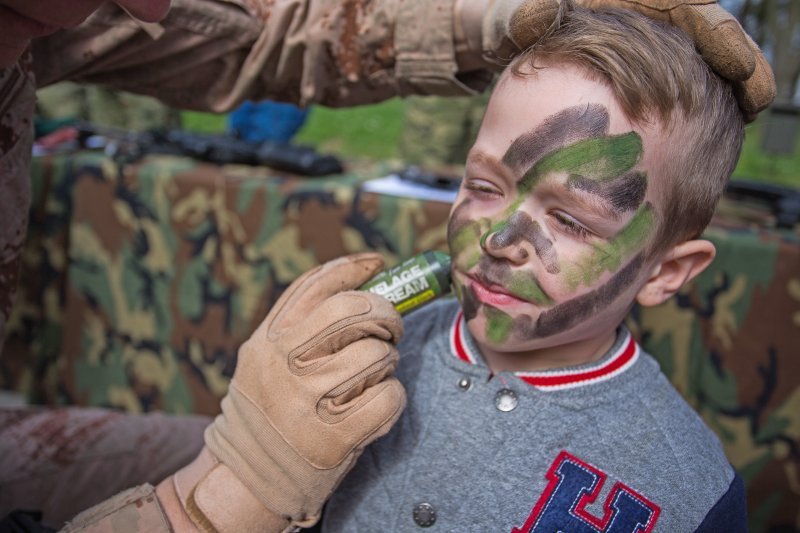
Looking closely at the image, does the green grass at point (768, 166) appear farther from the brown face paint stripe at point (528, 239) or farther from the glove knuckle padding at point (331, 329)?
the glove knuckle padding at point (331, 329)

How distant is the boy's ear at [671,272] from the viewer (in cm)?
96

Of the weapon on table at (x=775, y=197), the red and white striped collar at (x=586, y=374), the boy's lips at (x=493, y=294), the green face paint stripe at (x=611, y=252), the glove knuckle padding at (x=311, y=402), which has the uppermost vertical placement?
the green face paint stripe at (x=611, y=252)

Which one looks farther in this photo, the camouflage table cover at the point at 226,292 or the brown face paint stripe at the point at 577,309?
the camouflage table cover at the point at 226,292

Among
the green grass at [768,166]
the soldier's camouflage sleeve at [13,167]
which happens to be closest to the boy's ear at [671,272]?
the soldier's camouflage sleeve at [13,167]

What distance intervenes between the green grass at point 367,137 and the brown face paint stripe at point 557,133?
5.53m

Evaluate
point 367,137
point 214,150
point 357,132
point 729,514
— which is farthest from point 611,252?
point 357,132

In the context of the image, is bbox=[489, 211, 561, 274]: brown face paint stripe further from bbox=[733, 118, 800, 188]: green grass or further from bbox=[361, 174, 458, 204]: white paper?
bbox=[733, 118, 800, 188]: green grass

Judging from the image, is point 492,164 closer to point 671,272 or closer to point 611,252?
point 611,252

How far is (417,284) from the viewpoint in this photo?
981 mm

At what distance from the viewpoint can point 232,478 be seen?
0.89m

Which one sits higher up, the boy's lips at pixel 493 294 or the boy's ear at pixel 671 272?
the boy's lips at pixel 493 294

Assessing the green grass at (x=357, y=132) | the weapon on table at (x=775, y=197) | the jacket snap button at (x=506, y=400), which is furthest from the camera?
the green grass at (x=357, y=132)

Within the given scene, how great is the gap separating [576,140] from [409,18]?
0.54 meters

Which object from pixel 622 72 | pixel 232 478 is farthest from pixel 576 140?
pixel 232 478
